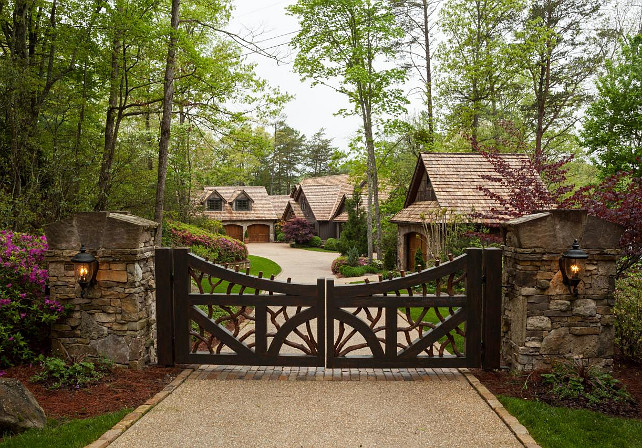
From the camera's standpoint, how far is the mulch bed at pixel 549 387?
4.39 meters

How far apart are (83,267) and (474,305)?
4.75 m

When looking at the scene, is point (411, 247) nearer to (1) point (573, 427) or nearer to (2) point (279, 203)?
(1) point (573, 427)

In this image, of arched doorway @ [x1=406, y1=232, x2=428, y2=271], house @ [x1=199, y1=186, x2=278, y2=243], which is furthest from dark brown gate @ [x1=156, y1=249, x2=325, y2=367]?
house @ [x1=199, y1=186, x2=278, y2=243]

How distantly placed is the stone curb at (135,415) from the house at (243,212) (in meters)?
30.0

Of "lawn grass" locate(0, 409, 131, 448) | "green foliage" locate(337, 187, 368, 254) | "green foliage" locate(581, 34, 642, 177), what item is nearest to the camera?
"lawn grass" locate(0, 409, 131, 448)

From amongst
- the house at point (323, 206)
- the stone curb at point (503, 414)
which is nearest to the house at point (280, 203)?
the house at point (323, 206)

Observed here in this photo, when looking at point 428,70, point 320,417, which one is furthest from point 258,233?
point 320,417

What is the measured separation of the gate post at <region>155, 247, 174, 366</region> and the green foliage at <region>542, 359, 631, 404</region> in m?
4.57

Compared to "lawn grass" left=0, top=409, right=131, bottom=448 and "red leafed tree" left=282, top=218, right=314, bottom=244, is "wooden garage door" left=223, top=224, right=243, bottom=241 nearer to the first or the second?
"red leafed tree" left=282, top=218, right=314, bottom=244

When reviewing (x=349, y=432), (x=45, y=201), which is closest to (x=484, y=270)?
(x=349, y=432)

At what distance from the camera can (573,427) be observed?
402 centimetres

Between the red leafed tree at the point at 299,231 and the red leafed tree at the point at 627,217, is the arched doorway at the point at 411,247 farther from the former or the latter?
the red leafed tree at the point at 299,231

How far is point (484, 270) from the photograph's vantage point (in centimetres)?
539

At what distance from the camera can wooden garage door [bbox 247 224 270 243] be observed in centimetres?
3612
